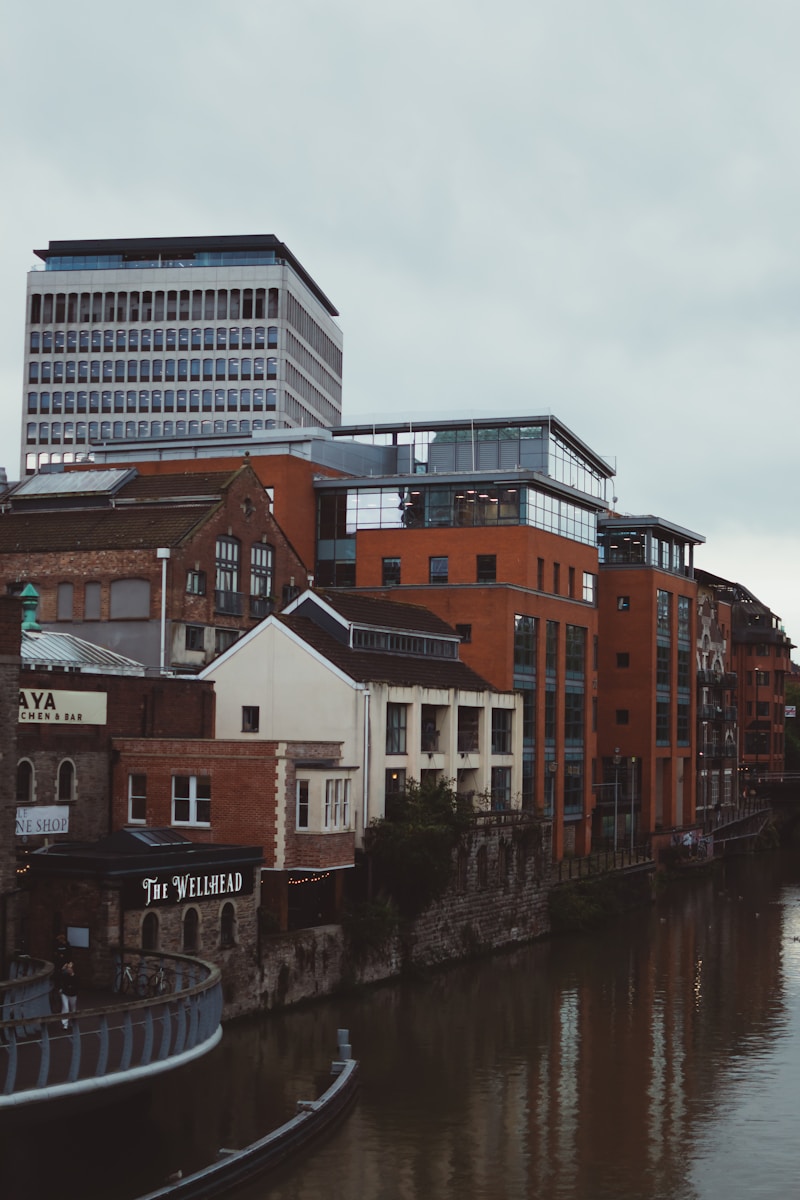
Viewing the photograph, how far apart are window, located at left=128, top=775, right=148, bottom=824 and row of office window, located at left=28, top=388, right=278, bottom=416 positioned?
135502 millimetres

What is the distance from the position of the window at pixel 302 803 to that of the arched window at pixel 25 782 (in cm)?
824

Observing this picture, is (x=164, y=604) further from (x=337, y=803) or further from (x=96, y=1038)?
(x=96, y=1038)

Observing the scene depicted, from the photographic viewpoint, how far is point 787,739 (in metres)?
166

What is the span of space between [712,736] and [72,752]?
240 feet

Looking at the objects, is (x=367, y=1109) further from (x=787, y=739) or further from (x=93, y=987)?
(x=787, y=739)

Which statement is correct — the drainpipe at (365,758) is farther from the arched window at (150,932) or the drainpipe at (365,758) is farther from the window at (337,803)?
the arched window at (150,932)

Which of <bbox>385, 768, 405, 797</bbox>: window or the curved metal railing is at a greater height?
<bbox>385, 768, 405, 797</bbox>: window

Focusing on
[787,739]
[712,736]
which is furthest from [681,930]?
[787,739]

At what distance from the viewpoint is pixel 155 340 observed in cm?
18012

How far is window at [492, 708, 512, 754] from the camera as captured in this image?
210ft

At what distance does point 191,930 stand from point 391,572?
40248 millimetres

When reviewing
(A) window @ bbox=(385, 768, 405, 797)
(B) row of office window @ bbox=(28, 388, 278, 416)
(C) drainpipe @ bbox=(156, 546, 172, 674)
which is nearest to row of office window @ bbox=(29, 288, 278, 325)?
(B) row of office window @ bbox=(28, 388, 278, 416)

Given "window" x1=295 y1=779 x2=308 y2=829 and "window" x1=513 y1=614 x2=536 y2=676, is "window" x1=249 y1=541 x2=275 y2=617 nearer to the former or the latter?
"window" x1=513 y1=614 x2=536 y2=676

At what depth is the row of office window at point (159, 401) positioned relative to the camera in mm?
179875
